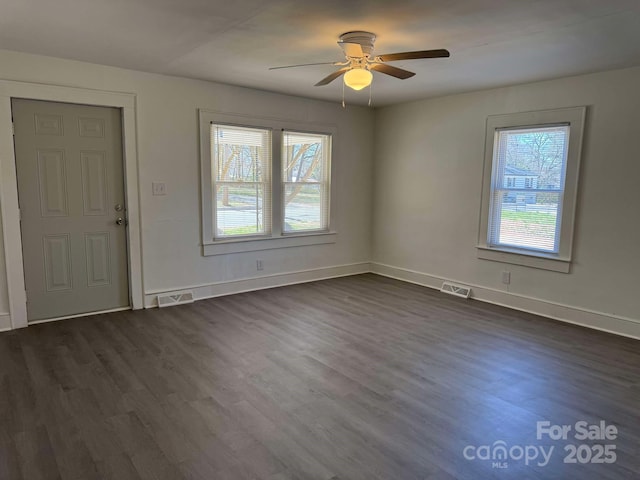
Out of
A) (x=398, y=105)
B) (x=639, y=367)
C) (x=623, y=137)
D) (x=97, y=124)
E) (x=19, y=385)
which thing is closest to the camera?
(x=19, y=385)

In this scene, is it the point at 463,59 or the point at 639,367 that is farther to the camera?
the point at 463,59

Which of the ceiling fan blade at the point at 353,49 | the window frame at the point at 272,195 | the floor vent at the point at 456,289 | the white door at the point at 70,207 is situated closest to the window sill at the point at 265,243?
the window frame at the point at 272,195

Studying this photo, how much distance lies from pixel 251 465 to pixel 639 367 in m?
3.12

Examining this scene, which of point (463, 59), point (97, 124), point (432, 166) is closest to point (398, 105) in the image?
point (432, 166)

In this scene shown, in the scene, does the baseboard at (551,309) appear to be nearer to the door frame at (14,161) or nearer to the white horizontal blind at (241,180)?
Answer: the white horizontal blind at (241,180)

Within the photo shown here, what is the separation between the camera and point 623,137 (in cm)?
399

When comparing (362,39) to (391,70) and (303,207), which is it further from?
(303,207)

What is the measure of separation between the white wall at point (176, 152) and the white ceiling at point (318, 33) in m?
0.21

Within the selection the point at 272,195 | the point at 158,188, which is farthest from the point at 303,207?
the point at 158,188

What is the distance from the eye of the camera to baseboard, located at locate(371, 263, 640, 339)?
4.09m

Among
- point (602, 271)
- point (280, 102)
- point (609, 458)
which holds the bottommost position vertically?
point (609, 458)

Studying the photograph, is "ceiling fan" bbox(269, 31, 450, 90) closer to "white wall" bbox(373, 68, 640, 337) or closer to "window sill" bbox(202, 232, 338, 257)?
"white wall" bbox(373, 68, 640, 337)

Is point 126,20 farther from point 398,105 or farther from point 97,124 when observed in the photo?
point 398,105

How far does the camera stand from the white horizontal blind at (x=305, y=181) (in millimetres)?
5680
